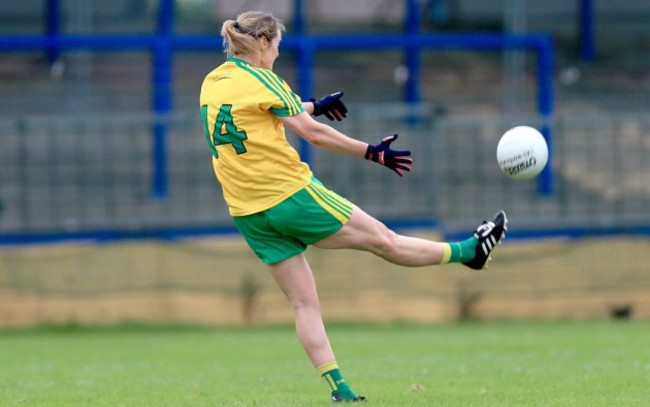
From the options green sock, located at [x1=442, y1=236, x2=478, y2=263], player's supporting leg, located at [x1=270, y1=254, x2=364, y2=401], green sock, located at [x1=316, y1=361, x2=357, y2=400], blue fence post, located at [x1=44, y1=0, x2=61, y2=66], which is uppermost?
blue fence post, located at [x1=44, y1=0, x2=61, y2=66]

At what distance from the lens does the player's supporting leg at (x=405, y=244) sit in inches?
278

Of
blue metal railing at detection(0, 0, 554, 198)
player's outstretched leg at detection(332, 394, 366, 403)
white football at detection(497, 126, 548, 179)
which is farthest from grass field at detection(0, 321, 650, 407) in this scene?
blue metal railing at detection(0, 0, 554, 198)

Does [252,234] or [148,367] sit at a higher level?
[252,234]

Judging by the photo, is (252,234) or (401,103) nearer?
(252,234)

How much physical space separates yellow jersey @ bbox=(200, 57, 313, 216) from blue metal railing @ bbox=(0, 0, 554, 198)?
8121 mm

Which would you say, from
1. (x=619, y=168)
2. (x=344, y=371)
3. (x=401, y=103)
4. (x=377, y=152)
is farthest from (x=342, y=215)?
(x=401, y=103)

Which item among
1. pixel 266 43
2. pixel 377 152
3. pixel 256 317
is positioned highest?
pixel 266 43

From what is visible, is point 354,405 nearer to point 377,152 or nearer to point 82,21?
point 377,152

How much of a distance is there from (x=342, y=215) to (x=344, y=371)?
2996 mm

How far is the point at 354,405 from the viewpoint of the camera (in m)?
6.91

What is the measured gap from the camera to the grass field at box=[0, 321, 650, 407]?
25.2ft

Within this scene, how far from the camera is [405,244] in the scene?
7148 millimetres

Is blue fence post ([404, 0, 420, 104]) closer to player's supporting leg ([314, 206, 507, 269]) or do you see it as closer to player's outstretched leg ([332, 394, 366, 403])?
player's supporting leg ([314, 206, 507, 269])

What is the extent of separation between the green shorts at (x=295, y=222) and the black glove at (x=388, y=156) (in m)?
0.31
